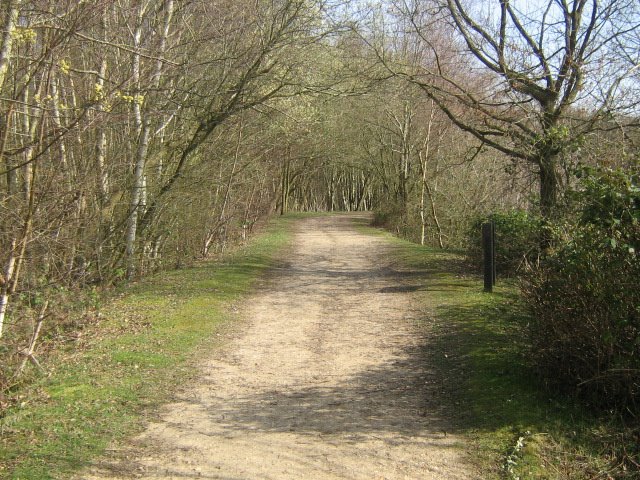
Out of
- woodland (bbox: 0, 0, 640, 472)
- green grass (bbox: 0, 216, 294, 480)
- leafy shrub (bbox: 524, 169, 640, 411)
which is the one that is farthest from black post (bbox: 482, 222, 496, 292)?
leafy shrub (bbox: 524, 169, 640, 411)

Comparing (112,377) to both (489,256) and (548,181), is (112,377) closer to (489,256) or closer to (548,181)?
(489,256)

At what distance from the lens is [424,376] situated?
27.1ft

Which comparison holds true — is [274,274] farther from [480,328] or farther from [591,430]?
[591,430]

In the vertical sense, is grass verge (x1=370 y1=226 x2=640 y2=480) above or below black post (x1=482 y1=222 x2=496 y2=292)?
below

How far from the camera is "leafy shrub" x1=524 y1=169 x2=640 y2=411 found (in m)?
6.19

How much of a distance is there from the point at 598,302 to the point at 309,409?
3.21 m

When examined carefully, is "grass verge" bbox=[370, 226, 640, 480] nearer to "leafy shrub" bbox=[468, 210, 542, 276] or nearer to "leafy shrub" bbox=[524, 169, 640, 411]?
"leafy shrub" bbox=[524, 169, 640, 411]

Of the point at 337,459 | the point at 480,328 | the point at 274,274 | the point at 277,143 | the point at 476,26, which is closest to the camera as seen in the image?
the point at 337,459

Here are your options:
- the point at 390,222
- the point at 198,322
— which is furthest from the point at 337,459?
the point at 390,222

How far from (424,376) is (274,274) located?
863 centimetres

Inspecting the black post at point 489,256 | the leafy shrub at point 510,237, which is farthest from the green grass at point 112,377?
the leafy shrub at point 510,237

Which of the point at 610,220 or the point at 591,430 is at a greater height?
the point at 610,220

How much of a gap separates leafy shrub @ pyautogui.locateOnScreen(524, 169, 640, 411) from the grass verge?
0.31 meters

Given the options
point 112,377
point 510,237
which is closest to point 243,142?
point 510,237
